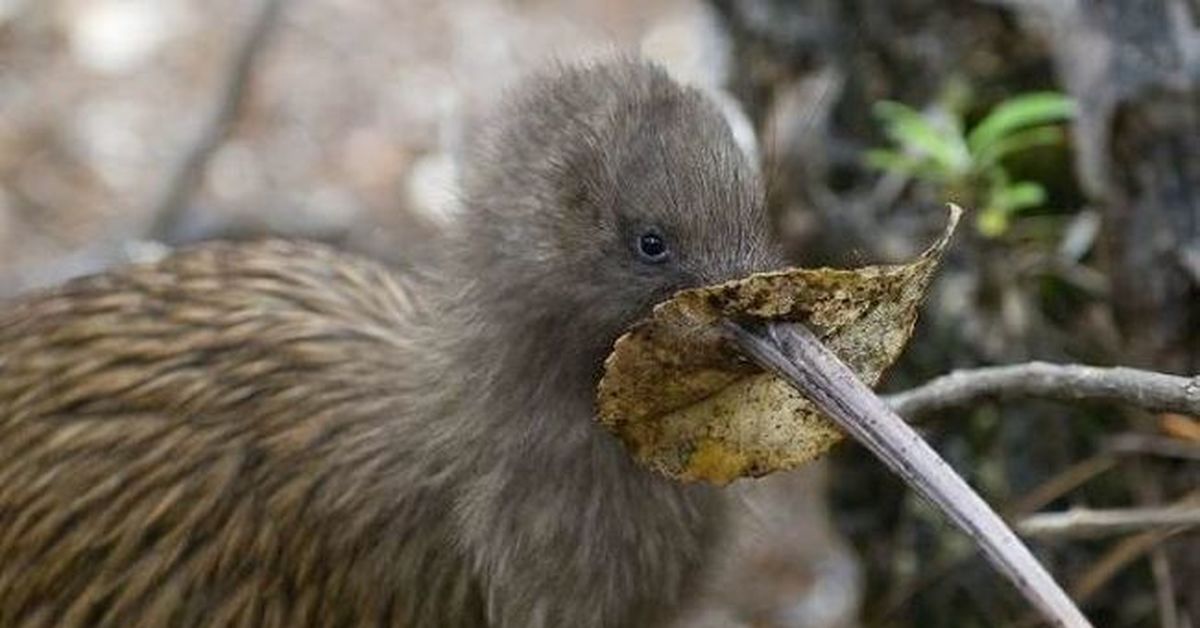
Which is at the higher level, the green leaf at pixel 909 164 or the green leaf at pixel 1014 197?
the green leaf at pixel 909 164

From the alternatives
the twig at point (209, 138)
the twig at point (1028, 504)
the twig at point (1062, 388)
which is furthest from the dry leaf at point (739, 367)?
the twig at point (209, 138)

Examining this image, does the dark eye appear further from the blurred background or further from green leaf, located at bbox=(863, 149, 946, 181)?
green leaf, located at bbox=(863, 149, 946, 181)

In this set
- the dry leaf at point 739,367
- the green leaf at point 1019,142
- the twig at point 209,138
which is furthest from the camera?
the twig at point 209,138

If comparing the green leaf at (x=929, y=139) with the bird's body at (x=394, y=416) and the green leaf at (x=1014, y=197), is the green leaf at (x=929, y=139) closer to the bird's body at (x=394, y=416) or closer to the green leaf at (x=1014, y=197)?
the green leaf at (x=1014, y=197)

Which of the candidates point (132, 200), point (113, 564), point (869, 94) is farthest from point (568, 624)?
point (132, 200)

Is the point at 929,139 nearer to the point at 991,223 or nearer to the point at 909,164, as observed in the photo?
the point at 909,164

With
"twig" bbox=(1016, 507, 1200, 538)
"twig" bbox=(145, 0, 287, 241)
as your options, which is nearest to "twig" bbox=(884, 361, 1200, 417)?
"twig" bbox=(1016, 507, 1200, 538)

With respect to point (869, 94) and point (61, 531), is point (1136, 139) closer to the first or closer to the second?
point (869, 94)
